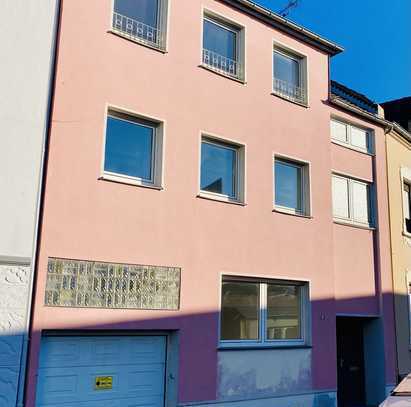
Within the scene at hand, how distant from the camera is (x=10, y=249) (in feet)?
26.1

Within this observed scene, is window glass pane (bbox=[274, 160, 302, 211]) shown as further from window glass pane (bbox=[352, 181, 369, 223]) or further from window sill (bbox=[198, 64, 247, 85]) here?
window glass pane (bbox=[352, 181, 369, 223])

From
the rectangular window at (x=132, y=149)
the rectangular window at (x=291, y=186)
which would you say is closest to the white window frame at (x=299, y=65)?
the rectangular window at (x=291, y=186)

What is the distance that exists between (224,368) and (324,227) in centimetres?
428

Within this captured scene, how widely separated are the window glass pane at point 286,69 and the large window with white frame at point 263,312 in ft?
15.9

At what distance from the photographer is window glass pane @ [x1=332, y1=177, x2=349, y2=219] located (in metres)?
13.5

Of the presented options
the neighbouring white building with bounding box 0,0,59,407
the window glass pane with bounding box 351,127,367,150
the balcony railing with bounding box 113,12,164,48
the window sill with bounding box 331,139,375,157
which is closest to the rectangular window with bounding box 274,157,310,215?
the window sill with bounding box 331,139,375,157

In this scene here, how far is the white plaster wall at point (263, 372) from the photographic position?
398 inches

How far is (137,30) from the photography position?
10266mm

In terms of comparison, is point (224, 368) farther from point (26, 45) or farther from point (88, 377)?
point (26, 45)

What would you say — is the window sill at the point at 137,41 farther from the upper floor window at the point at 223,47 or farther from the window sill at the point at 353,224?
the window sill at the point at 353,224

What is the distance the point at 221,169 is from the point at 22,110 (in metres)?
4.28

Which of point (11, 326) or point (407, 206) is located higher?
point (407, 206)

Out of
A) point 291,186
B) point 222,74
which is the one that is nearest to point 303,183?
point 291,186

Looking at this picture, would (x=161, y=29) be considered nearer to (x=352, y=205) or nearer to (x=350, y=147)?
(x=350, y=147)
